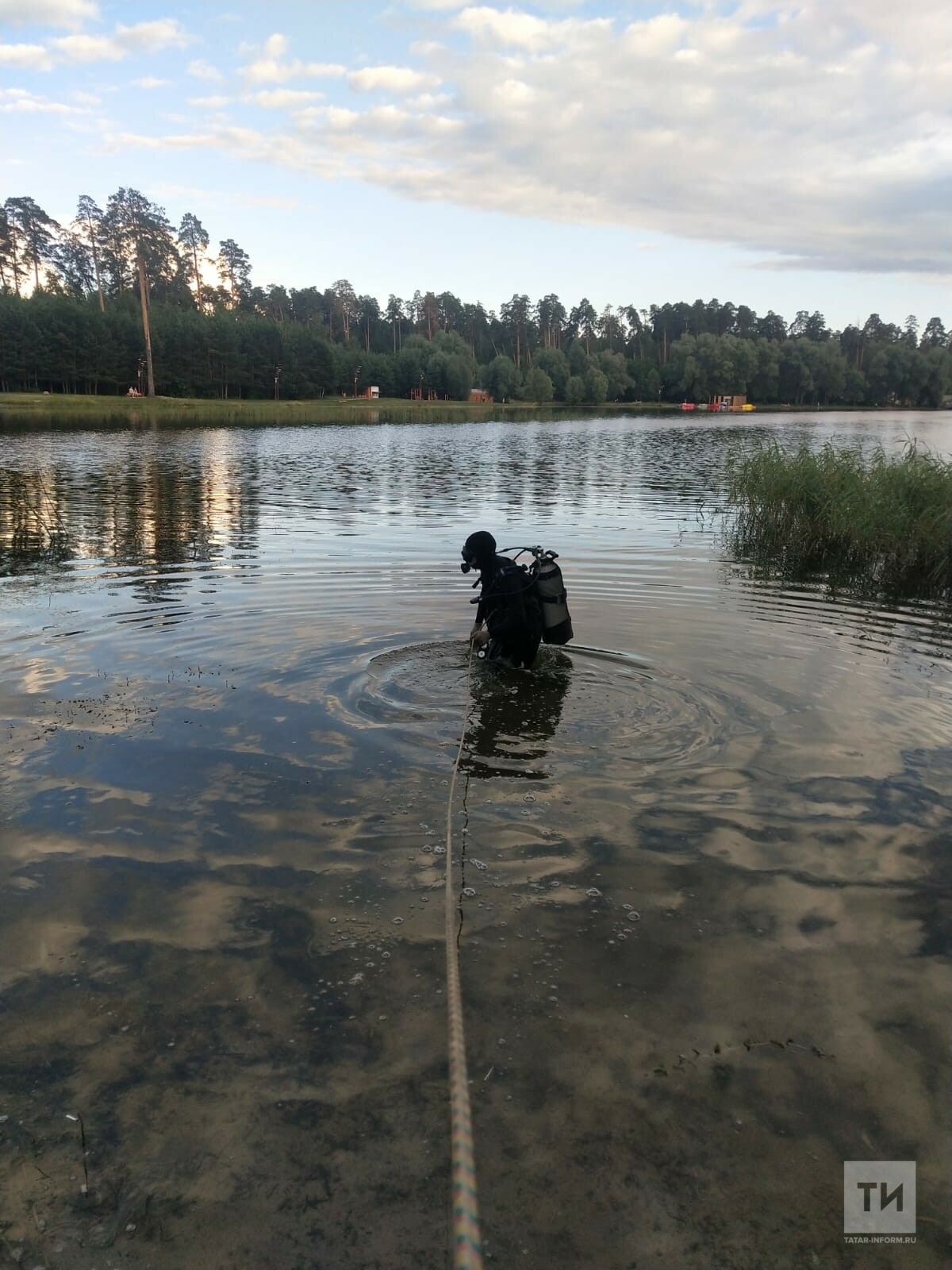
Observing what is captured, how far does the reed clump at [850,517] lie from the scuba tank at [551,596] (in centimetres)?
835

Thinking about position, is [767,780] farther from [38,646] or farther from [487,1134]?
[38,646]

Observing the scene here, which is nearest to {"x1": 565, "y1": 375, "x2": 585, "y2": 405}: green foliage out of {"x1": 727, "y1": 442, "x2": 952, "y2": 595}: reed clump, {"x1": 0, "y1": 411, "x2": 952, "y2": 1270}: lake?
{"x1": 727, "y1": 442, "x2": 952, "y2": 595}: reed clump

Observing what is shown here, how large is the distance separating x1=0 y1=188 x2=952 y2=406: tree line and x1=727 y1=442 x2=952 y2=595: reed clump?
265ft

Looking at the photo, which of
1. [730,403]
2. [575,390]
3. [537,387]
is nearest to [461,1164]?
[537,387]

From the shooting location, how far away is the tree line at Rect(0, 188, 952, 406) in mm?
90500

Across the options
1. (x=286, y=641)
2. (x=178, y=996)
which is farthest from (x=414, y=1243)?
(x=286, y=641)

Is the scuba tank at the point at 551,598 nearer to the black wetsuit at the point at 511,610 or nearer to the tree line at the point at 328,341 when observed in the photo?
the black wetsuit at the point at 511,610

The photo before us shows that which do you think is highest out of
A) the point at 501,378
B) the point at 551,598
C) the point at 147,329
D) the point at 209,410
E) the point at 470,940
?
the point at 501,378

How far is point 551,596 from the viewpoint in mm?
8242

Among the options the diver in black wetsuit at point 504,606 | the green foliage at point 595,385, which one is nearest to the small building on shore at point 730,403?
the green foliage at point 595,385

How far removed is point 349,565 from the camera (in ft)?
48.9

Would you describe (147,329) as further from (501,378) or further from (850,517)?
(850,517)

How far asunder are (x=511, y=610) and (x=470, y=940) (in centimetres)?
439

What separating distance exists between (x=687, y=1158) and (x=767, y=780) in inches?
147
